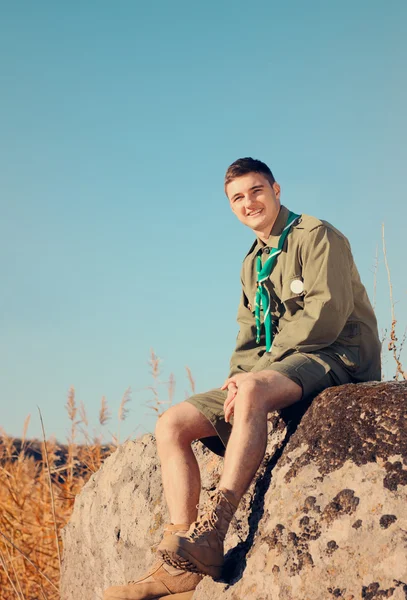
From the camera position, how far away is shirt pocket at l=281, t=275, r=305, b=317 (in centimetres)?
295

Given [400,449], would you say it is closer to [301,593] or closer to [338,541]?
[338,541]

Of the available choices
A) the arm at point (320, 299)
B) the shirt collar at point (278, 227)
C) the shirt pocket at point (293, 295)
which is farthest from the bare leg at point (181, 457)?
the shirt collar at point (278, 227)

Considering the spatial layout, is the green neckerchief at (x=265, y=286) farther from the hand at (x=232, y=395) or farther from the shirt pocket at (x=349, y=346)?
Answer: the hand at (x=232, y=395)

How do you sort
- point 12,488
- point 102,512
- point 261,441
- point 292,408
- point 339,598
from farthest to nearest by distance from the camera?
point 12,488, point 102,512, point 292,408, point 261,441, point 339,598

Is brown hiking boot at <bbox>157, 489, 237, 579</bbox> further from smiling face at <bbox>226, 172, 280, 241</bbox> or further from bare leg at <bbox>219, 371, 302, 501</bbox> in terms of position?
smiling face at <bbox>226, 172, 280, 241</bbox>

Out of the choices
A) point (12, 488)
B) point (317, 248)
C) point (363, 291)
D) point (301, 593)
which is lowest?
point (12, 488)

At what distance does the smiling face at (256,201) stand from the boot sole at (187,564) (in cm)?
160

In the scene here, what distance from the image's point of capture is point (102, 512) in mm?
3598

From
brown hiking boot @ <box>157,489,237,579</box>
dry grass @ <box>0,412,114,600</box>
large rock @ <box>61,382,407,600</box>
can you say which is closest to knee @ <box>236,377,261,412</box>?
large rock @ <box>61,382,407,600</box>

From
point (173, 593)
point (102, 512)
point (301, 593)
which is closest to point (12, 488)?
point (102, 512)

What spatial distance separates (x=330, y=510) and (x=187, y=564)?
1.87ft

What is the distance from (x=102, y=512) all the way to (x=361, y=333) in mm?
1771

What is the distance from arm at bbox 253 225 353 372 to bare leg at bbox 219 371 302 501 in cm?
30

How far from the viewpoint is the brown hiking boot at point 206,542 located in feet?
7.51
